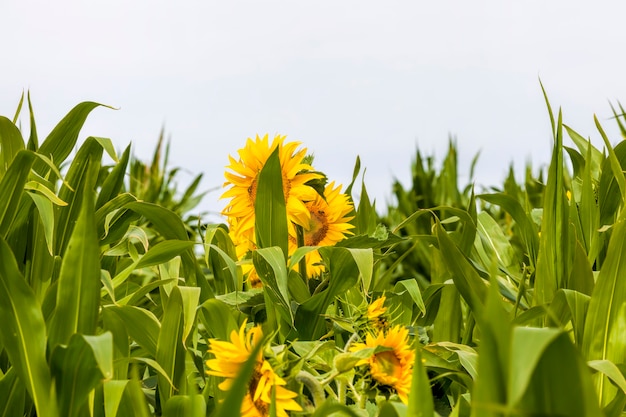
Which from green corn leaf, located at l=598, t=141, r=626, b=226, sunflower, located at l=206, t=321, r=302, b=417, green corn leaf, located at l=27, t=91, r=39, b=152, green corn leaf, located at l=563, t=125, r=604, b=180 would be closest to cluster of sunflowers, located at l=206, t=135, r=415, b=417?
sunflower, located at l=206, t=321, r=302, b=417

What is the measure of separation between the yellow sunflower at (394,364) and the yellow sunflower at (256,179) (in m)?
0.37

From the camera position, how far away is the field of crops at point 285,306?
0.71 m

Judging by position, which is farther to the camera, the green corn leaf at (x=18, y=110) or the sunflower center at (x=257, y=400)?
the green corn leaf at (x=18, y=110)

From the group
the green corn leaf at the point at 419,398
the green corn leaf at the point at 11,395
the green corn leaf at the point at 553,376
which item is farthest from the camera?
the green corn leaf at the point at 11,395

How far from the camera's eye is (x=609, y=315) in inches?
37.4

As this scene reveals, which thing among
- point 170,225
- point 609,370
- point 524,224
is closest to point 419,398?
point 609,370

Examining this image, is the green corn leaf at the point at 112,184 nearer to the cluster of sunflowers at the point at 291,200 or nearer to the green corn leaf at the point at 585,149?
the cluster of sunflowers at the point at 291,200

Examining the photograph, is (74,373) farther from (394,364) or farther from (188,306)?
(394,364)

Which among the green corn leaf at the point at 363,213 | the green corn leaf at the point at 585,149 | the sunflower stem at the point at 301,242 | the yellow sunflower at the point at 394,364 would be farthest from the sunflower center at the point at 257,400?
the green corn leaf at the point at 585,149

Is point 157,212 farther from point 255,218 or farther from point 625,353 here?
point 625,353

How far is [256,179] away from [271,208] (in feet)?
0.26

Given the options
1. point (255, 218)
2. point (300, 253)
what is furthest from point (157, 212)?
point (300, 253)

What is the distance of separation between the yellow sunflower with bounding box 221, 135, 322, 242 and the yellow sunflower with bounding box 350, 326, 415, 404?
37cm

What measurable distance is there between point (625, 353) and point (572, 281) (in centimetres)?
17
